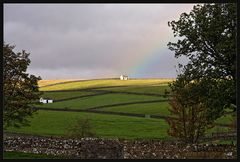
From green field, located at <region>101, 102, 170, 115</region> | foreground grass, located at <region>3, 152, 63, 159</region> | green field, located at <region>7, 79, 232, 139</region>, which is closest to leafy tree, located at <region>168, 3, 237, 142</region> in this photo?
foreground grass, located at <region>3, 152, 63, 159</region>

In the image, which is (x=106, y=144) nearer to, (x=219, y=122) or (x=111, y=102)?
(x=219, y=122)

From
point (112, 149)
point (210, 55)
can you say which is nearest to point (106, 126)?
point (210, 55)

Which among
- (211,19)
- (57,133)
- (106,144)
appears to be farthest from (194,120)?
(57,133)

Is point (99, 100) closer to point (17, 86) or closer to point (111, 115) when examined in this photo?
point (111, 115)

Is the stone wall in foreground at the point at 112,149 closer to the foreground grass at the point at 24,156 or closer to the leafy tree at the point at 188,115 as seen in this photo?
the foreground grass at the point at 24,156

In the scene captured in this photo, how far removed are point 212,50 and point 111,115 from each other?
60309 millimetres

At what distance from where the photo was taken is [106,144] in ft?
91.0

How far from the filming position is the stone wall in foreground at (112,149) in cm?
2792

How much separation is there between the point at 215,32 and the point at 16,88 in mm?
21220

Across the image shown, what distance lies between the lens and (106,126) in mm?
83125

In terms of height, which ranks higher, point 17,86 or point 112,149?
point 17,86

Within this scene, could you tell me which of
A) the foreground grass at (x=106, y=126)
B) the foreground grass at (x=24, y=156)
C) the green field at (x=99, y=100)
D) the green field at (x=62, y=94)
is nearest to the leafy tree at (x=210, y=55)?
the foreground grass at (x=24, y=156)

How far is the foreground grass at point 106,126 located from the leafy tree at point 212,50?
32572 millimetres

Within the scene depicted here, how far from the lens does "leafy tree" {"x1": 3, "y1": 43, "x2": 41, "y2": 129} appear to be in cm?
4466
